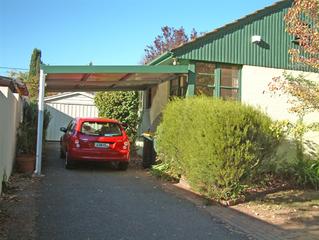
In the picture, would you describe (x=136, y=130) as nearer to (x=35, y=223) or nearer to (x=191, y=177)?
(x=191, y=177)

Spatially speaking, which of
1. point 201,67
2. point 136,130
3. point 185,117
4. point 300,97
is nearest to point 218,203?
point 185,117

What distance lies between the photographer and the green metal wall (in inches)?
573

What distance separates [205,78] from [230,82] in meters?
0.84

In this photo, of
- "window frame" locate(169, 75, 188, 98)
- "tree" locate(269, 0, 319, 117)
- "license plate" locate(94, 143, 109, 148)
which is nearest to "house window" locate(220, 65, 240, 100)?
"window frame" locate(169, 75, 188, 98)

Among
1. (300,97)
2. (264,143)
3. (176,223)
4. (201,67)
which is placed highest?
(201,67)

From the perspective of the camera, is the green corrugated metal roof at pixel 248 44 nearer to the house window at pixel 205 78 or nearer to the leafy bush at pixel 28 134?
the house window at pixel 205 78

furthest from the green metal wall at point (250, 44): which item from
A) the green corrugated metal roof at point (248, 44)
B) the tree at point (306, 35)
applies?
the tree at point (306, 35)

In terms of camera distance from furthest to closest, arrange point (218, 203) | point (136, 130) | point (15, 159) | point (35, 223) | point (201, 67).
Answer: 1. point (136, 130)
2. point (201, 67)
3. point (15, 159)
4. point (218, 203)
5. point (35, 223)

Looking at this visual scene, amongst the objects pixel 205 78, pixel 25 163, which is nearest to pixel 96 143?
pixel 25 163

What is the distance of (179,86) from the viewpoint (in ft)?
51.0

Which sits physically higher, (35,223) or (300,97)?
(300,97)

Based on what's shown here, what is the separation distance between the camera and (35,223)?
7.64 meters

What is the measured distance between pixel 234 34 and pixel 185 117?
4.66m

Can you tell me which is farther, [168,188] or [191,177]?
[168,188]
